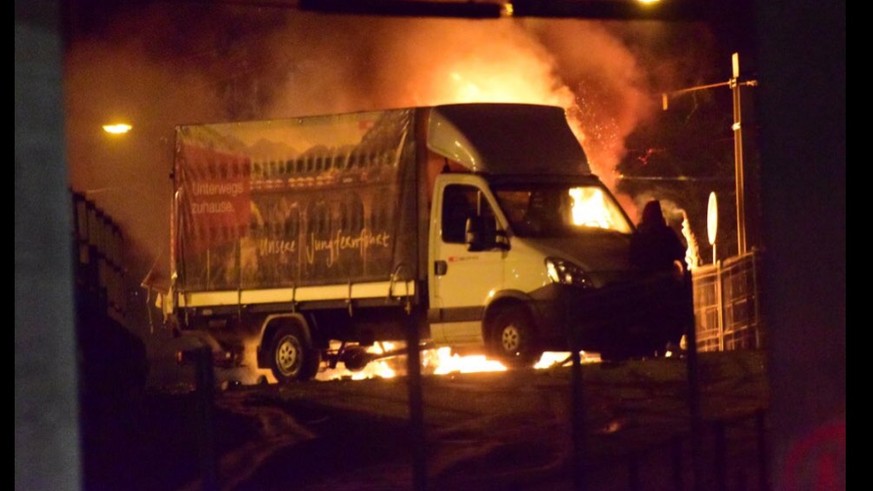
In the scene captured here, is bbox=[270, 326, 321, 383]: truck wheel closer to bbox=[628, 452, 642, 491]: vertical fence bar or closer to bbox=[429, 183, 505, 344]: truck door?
bbox=[429, 183, 505, 344]: truck door

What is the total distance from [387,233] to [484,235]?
157 centimetres

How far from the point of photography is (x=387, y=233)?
16.0 metres

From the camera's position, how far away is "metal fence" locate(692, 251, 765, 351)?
21.1 metres

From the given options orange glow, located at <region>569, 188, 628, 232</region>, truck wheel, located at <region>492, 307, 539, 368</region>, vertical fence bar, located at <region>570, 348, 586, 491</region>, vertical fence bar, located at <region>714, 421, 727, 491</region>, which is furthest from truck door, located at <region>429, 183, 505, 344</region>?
vertical fence bar, located at <region>570, 348, 586, 491</region>

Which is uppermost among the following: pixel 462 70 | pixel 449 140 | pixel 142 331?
pixel 462 70

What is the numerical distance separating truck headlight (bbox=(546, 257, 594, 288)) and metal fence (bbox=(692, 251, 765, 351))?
22.9 feet

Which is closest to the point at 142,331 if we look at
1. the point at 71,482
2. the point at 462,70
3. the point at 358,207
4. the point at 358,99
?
the point at 358,99

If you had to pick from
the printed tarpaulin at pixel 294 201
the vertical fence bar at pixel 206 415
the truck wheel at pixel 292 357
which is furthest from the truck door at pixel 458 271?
the vertical fence bar at pixel 206 415

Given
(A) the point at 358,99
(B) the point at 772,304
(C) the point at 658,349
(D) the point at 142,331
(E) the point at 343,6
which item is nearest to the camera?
(B) the point at 772,304

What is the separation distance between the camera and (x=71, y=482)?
6.39m

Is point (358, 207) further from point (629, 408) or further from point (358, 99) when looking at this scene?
point (358, 99)

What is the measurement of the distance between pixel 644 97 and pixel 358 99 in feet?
28.7

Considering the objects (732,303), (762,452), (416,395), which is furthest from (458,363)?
(416,395)

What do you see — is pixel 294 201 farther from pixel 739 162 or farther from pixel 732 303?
A: pixel 739 162
